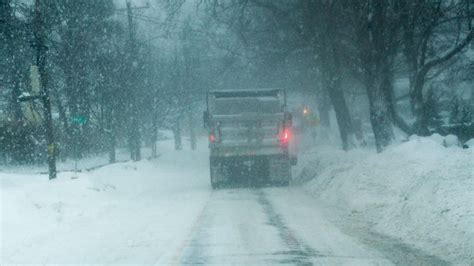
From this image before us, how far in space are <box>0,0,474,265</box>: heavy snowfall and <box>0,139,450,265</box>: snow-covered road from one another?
5cm

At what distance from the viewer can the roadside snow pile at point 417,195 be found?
9.68 m

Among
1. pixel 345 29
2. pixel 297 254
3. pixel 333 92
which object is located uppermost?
pixel 345 29

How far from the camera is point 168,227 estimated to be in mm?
12070

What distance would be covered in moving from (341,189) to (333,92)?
12213 mm

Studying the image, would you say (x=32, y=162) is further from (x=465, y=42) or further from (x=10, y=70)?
(x=465, y=42)

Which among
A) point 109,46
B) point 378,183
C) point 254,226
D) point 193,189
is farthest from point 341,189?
point 109,46

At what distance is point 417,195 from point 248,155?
926 centimetres

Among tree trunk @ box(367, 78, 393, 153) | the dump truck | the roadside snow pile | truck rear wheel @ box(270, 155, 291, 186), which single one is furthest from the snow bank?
tree trunk @ box(367, 78, 393, 153)

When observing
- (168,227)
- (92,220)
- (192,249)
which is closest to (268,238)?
(192,249)

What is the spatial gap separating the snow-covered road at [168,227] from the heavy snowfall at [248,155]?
52 mm

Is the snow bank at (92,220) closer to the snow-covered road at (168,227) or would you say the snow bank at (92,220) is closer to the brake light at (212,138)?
the snow-covered road at (168,227)

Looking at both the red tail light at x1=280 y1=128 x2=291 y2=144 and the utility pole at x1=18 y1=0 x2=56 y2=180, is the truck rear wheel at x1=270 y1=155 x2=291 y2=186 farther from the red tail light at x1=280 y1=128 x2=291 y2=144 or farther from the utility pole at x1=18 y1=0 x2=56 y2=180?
the utility pole at x1=18 y1=0 x2=56 y2=180

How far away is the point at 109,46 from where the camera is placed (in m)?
34.4

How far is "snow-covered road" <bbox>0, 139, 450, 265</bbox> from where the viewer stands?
29.8 feet
